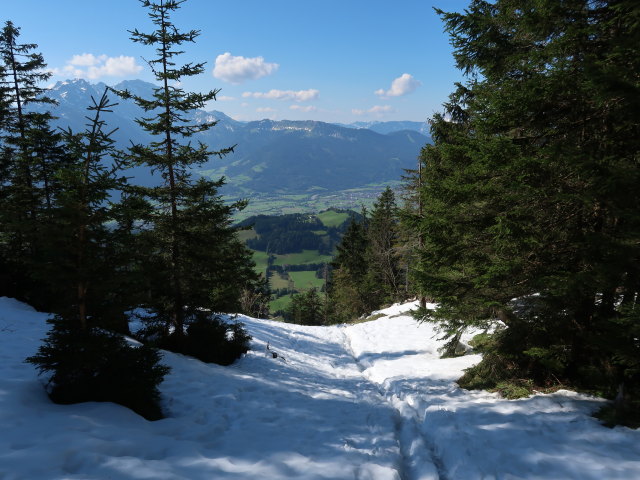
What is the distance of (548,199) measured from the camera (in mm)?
6555

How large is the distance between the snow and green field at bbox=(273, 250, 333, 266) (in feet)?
485

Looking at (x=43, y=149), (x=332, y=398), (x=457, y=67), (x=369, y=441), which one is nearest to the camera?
(x=369, y=441)

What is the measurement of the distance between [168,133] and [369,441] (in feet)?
34.8

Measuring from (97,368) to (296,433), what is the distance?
4.00 m

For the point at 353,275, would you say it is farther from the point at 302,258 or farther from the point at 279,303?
the point at 302,258

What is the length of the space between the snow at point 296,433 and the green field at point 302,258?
14798 centimetres

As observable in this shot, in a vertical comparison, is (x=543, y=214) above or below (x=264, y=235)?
above

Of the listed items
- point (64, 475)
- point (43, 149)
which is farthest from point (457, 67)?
point (43, 149)

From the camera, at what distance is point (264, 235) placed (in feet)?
631

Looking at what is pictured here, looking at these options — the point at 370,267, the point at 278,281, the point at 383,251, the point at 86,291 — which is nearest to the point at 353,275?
the point at 370,267

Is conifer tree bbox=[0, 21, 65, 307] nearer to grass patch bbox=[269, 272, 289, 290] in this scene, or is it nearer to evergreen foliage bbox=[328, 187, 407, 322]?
evergreen foliage bbox=[328, 187, 407, 322]

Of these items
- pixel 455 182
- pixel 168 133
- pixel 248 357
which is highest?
pixel 168 133

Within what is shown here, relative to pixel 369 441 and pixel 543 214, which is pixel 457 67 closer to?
pixel 543 214

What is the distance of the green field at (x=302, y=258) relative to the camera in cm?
16038
